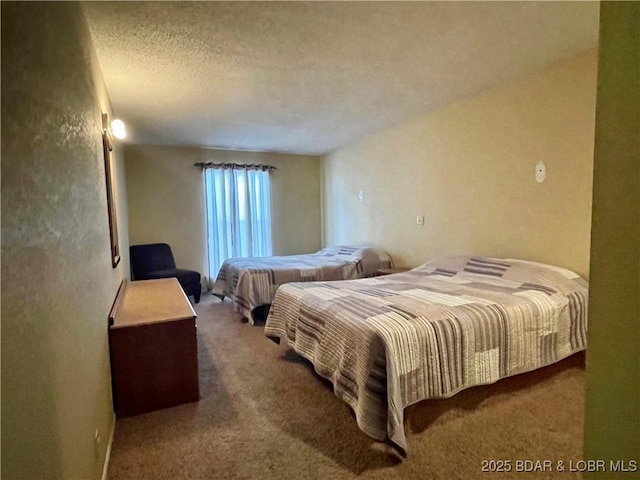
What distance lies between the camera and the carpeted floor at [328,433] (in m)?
1.61

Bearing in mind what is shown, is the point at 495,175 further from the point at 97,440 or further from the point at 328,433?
the point at 97,440

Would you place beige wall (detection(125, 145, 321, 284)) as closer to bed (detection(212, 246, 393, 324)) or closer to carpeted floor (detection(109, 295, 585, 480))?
bed (detection(212, 246, 393, 324))

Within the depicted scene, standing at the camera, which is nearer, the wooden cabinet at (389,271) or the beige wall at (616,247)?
the beige wall at (616,247)

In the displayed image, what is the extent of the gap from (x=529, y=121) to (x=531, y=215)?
805 mm

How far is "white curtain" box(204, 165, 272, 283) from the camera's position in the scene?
5.53 metres

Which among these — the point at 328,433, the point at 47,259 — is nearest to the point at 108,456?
the point at 328,433

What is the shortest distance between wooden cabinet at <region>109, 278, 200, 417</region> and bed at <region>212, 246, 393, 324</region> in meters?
1.63

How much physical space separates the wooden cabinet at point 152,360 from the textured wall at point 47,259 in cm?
45

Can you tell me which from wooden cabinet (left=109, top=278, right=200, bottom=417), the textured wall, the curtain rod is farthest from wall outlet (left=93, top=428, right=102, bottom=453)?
the curtain rod

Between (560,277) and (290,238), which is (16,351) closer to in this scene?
(560,277)

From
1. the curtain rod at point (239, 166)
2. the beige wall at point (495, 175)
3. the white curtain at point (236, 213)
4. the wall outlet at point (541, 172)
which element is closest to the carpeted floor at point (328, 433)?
the beige wall at point (495, 175)

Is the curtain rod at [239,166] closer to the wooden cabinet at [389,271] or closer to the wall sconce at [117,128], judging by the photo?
the wall sconce at [117,128]

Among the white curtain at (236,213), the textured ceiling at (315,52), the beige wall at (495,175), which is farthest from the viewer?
the white curtain at (236,213)

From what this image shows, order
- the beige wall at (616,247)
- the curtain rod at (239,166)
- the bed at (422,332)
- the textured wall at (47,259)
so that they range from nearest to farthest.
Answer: the beige wall at (616,247) < the textured wall at (47,259) < the bed at (422,332) < the curtain rod at (239,166)
